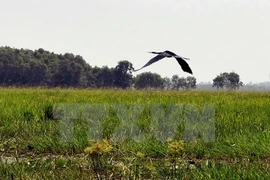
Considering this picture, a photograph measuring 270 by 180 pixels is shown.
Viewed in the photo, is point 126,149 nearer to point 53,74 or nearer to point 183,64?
point 183,64

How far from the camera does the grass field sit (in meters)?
2.60

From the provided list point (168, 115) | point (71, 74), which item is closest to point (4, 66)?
point (71, 74)

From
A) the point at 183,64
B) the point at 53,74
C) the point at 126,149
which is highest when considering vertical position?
the point at 53,74

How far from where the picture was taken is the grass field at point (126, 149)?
2602mm

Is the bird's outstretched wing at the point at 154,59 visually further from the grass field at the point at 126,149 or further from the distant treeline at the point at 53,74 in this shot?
the distant treeline at the point at 53,74

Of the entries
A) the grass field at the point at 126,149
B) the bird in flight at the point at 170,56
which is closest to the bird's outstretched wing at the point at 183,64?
the bird in flight at the point at 170,56

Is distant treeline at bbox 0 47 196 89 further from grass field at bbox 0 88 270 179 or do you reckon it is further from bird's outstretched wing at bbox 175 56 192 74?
bird's outstretched wing at bbox 175 56 192 74

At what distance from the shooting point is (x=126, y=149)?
3.52 meters

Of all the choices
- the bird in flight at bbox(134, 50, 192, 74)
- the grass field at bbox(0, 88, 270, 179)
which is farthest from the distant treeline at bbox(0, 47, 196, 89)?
the bird in flight at bbox(134, 50, 192, 74)

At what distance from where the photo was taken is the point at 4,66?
69125 mm

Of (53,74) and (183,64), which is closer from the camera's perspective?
(183,64)

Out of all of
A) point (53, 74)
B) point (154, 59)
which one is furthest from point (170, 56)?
point (53, 74)

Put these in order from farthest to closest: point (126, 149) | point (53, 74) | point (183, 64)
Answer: point (53, 74) → point (126, 149) → point (183, 64)

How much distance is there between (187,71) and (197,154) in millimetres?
3022
